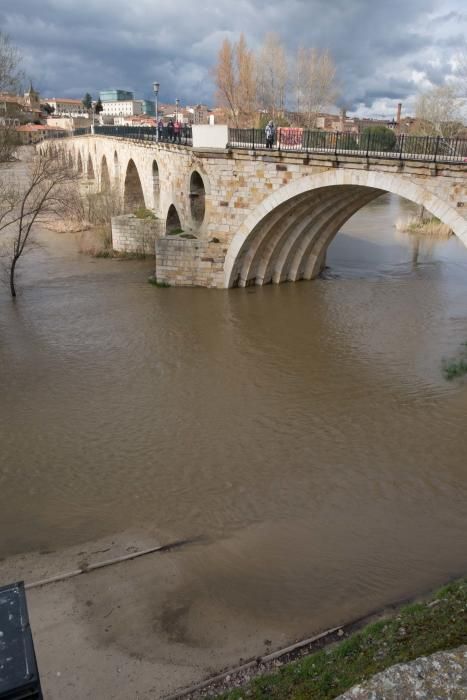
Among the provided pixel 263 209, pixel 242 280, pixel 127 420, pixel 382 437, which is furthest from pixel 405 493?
pixel 242 280

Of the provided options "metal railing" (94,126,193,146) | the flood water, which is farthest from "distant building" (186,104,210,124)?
the flood water

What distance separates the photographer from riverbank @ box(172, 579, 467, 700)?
3785mm

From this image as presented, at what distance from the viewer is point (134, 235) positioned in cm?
2233

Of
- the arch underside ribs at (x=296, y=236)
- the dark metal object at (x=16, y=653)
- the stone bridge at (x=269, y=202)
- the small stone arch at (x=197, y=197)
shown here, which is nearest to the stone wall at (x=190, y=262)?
the stone bridge at (x=269, y=202)

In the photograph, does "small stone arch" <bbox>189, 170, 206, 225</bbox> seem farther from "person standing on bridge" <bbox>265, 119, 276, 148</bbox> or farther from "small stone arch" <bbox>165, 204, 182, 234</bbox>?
"person standing on bridge" <bbox>265, 119, 276, 148</bbox>

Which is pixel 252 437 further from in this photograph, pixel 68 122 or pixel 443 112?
pixel 68 122

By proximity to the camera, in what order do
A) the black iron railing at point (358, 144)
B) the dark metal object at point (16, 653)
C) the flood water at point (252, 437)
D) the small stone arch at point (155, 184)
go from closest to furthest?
the dark metal object at point (16, 653), the flood water at point (252, 437), the black iron railing at point (358, 144), the small stone arch at point (155, 184)

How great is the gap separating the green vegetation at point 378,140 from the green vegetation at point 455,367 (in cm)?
508

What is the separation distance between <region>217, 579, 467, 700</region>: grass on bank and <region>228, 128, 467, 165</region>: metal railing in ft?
30.6

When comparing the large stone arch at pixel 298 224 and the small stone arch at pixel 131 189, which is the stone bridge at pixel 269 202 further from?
the small stone arch at pixel 131 189

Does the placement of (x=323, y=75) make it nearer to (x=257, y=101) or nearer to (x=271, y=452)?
(x=257, y=101)

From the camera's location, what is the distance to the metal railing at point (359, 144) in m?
11.5

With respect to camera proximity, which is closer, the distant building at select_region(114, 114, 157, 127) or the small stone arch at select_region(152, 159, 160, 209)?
the small stone arch at select_region(152, 159, 160, 209)

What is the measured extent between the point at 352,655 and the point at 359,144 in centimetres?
1145
